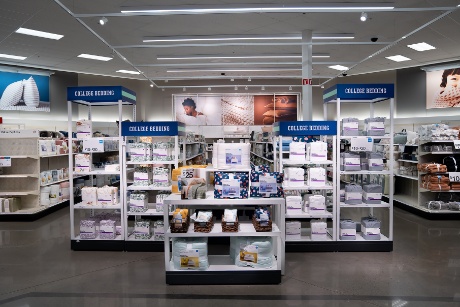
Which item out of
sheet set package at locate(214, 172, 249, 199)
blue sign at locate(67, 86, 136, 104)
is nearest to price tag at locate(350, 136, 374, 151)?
sheet set package at locate(214, 172, 249, 199)

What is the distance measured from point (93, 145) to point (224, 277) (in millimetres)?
3002

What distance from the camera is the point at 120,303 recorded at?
3887 mm

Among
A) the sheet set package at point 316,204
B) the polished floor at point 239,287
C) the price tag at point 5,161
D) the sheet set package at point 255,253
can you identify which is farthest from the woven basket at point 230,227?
the price tag at point 5,161

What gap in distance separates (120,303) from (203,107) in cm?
1314

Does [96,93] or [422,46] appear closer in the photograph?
[96,93]

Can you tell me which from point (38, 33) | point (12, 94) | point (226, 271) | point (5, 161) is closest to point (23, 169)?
point (5, 161)

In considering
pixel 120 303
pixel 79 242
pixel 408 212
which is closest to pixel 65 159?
pixel 79 242

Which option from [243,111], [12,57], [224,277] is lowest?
[224,277]

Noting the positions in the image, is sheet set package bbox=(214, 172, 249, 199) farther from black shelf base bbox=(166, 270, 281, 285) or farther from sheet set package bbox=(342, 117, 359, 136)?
sheet set package bbox=(342, 117, 359, 136)

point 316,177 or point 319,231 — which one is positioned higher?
point 316,177

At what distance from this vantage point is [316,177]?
5.69 metres

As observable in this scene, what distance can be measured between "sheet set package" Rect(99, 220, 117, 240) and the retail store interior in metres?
0.03

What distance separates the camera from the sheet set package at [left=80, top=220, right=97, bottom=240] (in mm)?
5711

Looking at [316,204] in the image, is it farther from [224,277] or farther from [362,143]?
[224,277]
